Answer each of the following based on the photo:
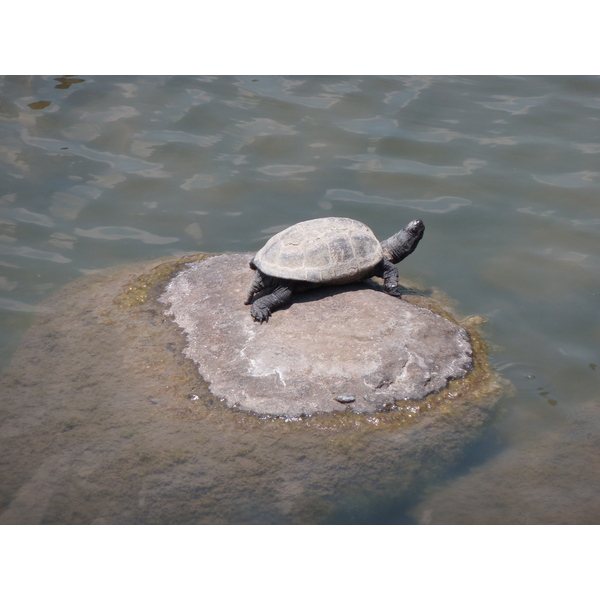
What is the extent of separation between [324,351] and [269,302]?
71 centimetres

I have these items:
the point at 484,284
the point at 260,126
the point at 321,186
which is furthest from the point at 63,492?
the point at 260,126

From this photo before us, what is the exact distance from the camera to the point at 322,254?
5.51m

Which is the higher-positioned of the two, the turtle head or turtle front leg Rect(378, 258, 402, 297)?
the turtle head

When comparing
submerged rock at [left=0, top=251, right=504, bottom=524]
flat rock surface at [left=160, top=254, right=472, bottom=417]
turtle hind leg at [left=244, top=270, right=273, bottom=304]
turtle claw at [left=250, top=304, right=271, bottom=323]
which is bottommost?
submerged rock at [left=0, top=251, right=504, bottom=524]

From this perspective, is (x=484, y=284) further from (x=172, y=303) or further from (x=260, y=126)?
(x=260, y=126)

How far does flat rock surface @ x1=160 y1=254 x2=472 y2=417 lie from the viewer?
493cm

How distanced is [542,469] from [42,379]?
4.32 m

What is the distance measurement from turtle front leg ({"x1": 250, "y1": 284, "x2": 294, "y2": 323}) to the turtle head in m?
1.31

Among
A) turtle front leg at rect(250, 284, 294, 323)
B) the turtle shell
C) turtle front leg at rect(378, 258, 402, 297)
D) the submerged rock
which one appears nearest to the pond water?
the submerged rock

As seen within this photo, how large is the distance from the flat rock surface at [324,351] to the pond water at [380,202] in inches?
29.1

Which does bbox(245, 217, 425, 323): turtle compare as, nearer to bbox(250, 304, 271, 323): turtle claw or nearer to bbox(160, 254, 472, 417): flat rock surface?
bbox(250, 304, 271, 323): turtle claw

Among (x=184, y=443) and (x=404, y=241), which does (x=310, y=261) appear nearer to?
(x=404, y=241)

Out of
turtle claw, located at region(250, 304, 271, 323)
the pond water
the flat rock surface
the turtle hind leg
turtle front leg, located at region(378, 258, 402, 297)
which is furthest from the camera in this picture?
turtle front leg, located at region(378, 258, 402, 297)

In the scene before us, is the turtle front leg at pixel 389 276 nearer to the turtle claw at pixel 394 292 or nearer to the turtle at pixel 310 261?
the turtle claw at pixel 394 292
